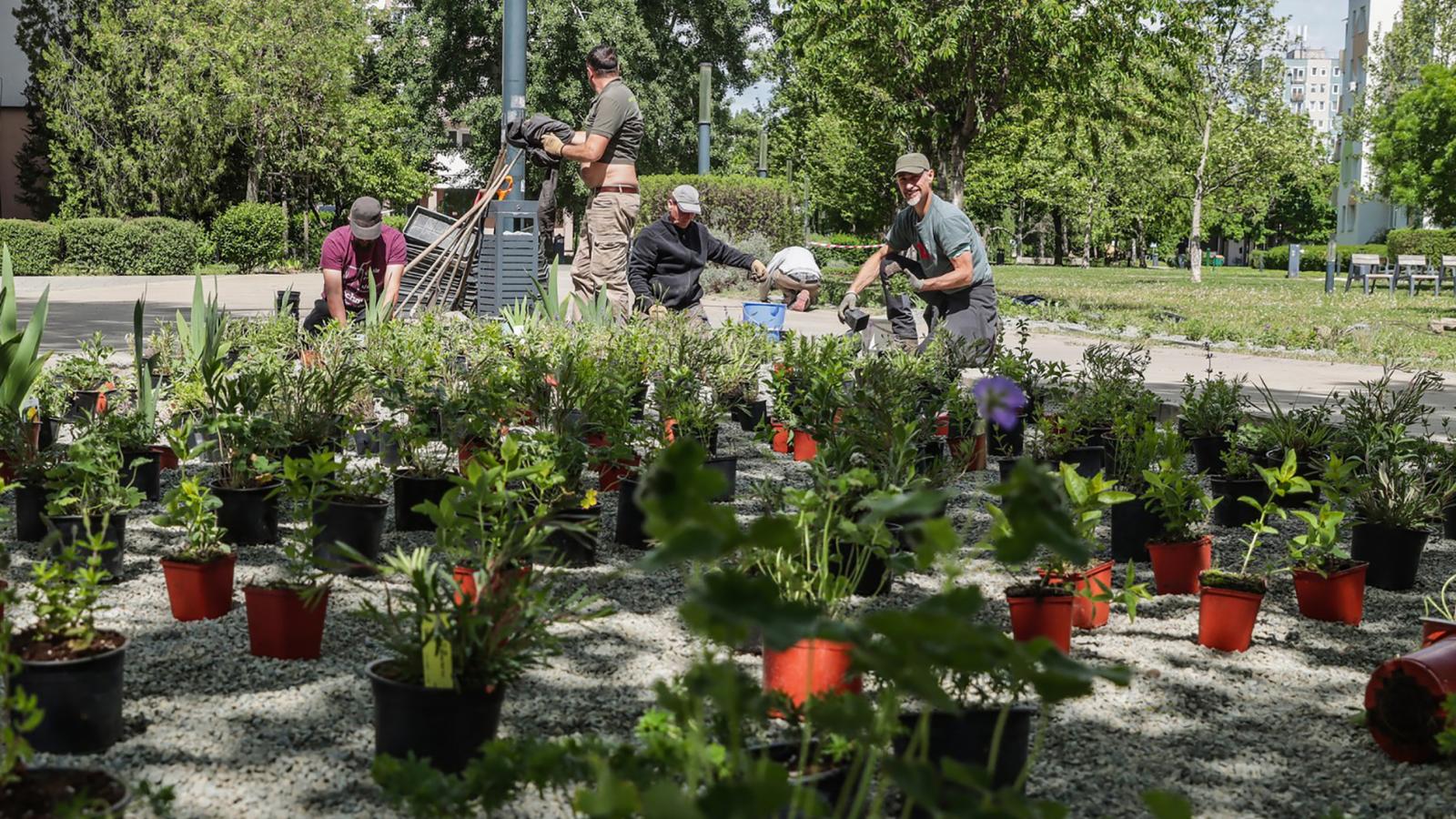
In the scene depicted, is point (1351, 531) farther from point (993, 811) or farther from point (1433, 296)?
point (1433, 296)

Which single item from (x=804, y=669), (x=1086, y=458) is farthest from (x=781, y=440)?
(x=804, y=669)

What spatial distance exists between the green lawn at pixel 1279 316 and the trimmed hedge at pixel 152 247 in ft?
46.7

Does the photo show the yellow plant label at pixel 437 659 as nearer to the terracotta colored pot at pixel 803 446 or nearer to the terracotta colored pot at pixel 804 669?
the terracotta colored pot at pixel 804 669

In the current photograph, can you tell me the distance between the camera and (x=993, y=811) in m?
1.32

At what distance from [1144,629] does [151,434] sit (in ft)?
11.5

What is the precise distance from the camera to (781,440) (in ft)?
21.7

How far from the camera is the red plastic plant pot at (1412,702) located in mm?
2803

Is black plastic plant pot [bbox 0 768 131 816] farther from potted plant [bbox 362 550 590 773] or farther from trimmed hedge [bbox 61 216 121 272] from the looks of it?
trimmed hedge [bbox 61 216 121 272]

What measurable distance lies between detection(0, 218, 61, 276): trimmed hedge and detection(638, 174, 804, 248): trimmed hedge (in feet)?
33.3

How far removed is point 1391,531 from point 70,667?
3965mm

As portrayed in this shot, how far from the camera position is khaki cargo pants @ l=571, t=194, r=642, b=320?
328 inches

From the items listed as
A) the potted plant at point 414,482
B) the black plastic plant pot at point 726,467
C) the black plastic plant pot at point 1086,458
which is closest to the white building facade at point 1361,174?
the black plastic plant pot at point 1086,458

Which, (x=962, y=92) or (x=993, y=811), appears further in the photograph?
(x=962, y=92)

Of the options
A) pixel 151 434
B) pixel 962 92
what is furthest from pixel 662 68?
pixel 151 434
